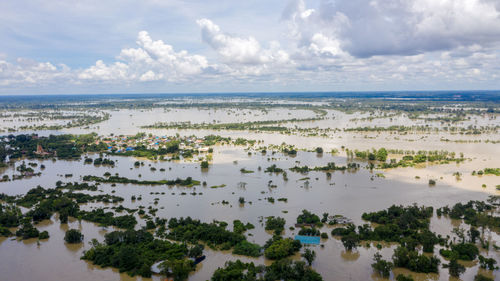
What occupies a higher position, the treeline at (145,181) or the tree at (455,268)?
the treeline at (145,181)

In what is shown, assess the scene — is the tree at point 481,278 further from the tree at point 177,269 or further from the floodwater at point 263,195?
the tree at point 177,269

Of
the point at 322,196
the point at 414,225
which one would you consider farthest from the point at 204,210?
the point at 414,225

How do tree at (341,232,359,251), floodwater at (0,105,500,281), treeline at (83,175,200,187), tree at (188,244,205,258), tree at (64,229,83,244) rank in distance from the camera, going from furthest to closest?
treeline at (83,175,200,187) < tree at (64,229,83,244) < tree at (341,232,359,251) < tree at (188,244,205,258) < floodwater at (0,105,500,281)

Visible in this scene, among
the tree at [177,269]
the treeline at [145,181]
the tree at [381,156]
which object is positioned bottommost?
the tree at [177,269]

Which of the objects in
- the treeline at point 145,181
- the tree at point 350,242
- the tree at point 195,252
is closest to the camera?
the tree at point 195,252

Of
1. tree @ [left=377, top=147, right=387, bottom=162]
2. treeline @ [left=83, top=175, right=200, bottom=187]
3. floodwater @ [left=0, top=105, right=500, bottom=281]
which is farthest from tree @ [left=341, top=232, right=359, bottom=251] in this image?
tree @ [left=377, top=147, right=387, bottom=162]

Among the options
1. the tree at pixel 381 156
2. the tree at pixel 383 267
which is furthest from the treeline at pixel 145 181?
the tree at pixel 381 156

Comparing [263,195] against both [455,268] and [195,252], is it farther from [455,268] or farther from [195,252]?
[455,268]

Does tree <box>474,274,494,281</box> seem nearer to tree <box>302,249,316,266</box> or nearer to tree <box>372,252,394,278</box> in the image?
tree <box>372,252,394,278</box>

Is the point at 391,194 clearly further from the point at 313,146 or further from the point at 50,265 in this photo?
the point at 50,265
